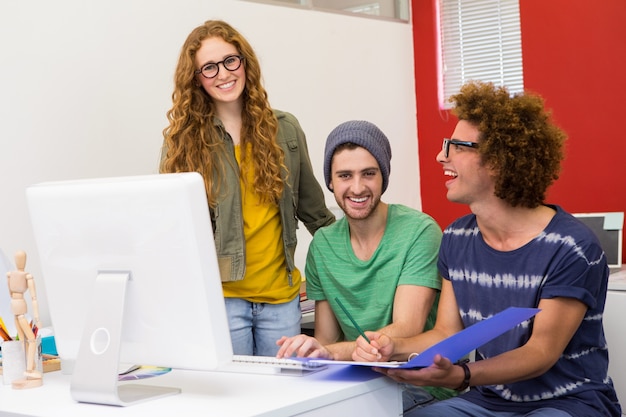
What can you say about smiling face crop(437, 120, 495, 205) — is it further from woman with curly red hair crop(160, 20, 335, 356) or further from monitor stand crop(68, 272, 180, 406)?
monitor stand crop(68, 272, 180, 406)

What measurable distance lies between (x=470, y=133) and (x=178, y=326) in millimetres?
949

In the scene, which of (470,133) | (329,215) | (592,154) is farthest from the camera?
(592,154)

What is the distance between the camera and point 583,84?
419 cm

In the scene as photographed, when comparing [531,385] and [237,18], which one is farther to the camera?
[237,18]

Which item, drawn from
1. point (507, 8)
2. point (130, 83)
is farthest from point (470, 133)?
point (507, 8)

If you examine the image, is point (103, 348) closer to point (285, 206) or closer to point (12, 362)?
point (12, 362)

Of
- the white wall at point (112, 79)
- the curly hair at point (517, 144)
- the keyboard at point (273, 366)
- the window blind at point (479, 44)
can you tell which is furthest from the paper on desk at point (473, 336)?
the window blind at point (479, 44)

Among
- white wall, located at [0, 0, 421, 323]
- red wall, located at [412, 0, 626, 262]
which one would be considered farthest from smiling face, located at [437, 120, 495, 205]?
red wall, located at [412, 0, 626, 262]

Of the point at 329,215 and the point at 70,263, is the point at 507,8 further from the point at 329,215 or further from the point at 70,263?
the point at 70,263

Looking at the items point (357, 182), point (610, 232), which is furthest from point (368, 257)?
point (610, 232)

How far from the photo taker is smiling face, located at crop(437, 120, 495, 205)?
7.18ft

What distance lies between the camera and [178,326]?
168 cm

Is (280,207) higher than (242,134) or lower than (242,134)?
lower

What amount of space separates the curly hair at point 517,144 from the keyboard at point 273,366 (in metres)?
0.65
